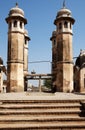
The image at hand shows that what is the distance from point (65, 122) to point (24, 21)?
13681 mm

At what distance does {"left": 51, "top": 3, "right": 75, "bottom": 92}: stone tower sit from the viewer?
18094 millimetres

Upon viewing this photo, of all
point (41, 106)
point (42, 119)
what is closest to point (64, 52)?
point (41, 106)

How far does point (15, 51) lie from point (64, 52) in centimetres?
392

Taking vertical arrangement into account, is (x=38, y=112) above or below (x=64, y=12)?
below

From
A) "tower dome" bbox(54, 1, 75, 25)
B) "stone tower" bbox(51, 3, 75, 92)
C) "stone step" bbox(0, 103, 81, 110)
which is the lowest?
"stone step" bbox(0, 103, 81, 110)

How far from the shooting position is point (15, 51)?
18.2 m

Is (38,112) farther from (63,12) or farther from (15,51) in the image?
(63,12)

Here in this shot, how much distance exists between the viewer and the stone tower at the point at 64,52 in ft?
59.4

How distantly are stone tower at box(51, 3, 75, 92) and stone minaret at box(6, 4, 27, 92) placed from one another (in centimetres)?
288

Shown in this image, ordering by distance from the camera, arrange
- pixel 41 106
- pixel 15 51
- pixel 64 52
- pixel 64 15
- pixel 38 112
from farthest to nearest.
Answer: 1. pixel 64 15
2. pixel 64 52
3. pixel 15 51
4. pixel 41 106
5. pixel 38 112

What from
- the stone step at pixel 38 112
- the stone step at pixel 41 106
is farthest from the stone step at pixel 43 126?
the stone step at pixel 41 106

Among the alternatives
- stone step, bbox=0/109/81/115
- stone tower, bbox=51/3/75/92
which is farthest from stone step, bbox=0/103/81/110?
stone tower, bbox=51/3/75/92

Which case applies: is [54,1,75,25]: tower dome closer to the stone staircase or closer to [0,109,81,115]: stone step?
the stone staircase

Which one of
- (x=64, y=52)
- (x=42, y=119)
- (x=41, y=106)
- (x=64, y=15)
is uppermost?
(x=64, y=15)
